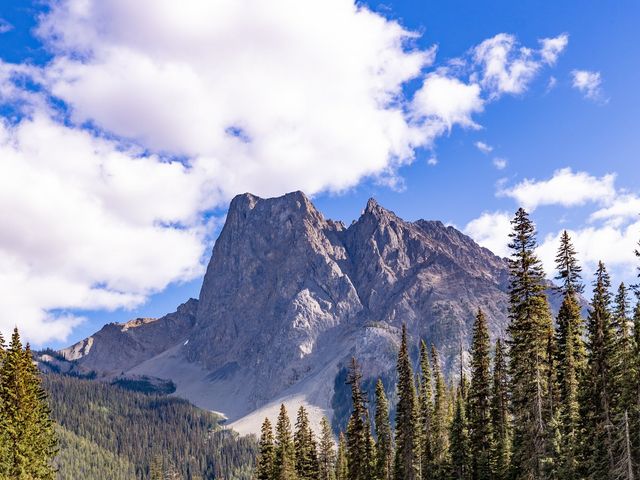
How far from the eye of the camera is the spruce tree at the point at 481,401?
192ft

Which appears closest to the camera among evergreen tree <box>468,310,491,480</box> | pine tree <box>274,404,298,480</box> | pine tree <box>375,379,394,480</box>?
evergreen tree <box>468,310,491,480</box>

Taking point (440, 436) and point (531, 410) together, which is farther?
point (440, 436)

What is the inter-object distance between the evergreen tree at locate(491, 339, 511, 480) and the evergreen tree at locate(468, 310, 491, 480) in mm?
1058

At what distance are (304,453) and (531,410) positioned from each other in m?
41.9

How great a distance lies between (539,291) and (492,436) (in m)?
30.6

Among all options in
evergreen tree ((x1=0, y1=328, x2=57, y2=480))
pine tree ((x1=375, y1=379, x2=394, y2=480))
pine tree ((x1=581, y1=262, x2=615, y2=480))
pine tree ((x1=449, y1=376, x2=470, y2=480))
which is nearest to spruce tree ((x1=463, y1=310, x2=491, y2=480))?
pine tree ((x1=449, y1=376, x2=470, y2=480))

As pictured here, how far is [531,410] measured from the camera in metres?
35.1

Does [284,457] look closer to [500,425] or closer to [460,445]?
[460,445]

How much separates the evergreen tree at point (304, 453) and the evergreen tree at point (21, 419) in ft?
107

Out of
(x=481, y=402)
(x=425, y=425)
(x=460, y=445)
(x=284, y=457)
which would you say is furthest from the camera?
(x=425, y=425)

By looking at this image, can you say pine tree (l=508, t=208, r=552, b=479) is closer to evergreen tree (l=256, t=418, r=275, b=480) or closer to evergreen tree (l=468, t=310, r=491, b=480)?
evergreen tree (l=468, t=310, r=491, b=480)

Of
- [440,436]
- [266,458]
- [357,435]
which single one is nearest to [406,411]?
[357,435]

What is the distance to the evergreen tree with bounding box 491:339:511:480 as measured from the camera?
5816 cm

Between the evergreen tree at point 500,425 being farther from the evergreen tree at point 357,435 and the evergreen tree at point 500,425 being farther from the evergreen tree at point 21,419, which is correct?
the evergreen tree at point 21,419
